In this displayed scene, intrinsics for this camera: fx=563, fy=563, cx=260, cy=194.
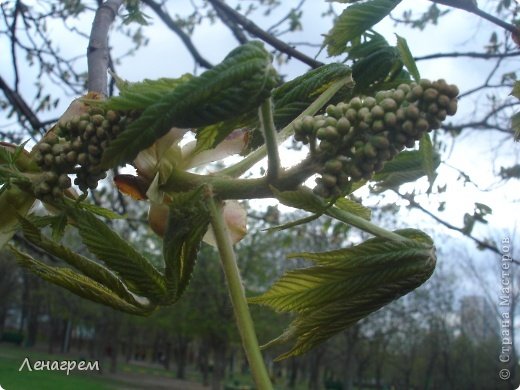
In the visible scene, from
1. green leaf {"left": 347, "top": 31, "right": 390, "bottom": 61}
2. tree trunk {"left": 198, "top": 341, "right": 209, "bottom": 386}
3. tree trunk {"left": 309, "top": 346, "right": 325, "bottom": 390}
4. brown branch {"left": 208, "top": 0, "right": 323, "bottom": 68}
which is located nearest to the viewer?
green leaf {"left": 347, "top": 31, "right": 390, "bottom": 61}

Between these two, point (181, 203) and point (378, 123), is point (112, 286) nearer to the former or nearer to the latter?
point (181, 203)

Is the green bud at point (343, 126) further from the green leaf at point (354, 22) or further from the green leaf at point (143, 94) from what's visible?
the green leaf at point (354, 22)

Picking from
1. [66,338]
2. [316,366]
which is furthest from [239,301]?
[66,338]

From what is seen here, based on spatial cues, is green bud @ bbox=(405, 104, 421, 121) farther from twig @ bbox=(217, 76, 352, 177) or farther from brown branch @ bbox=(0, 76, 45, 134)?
brown branch @ bbox=(0, 76, 45, 134)

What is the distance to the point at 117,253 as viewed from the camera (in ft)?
1.71

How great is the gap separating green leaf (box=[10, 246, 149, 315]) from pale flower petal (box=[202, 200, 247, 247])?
98 mm

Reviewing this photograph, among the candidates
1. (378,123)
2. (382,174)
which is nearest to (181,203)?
(378,123)

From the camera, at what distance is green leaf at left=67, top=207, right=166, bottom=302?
0.52 metres

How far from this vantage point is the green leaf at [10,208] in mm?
563

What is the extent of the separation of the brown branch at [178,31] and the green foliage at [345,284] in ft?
4.57

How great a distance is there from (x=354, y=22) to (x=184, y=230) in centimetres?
39

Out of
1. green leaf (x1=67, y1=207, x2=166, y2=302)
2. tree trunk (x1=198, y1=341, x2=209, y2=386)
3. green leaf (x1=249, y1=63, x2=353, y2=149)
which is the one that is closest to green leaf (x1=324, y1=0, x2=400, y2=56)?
green leaf (x1=249, y1=63, x2=353, y2=149)

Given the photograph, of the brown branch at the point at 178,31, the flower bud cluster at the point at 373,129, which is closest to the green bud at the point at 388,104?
the flower bud cluster at the point at 373,129

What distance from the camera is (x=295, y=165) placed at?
48cm
